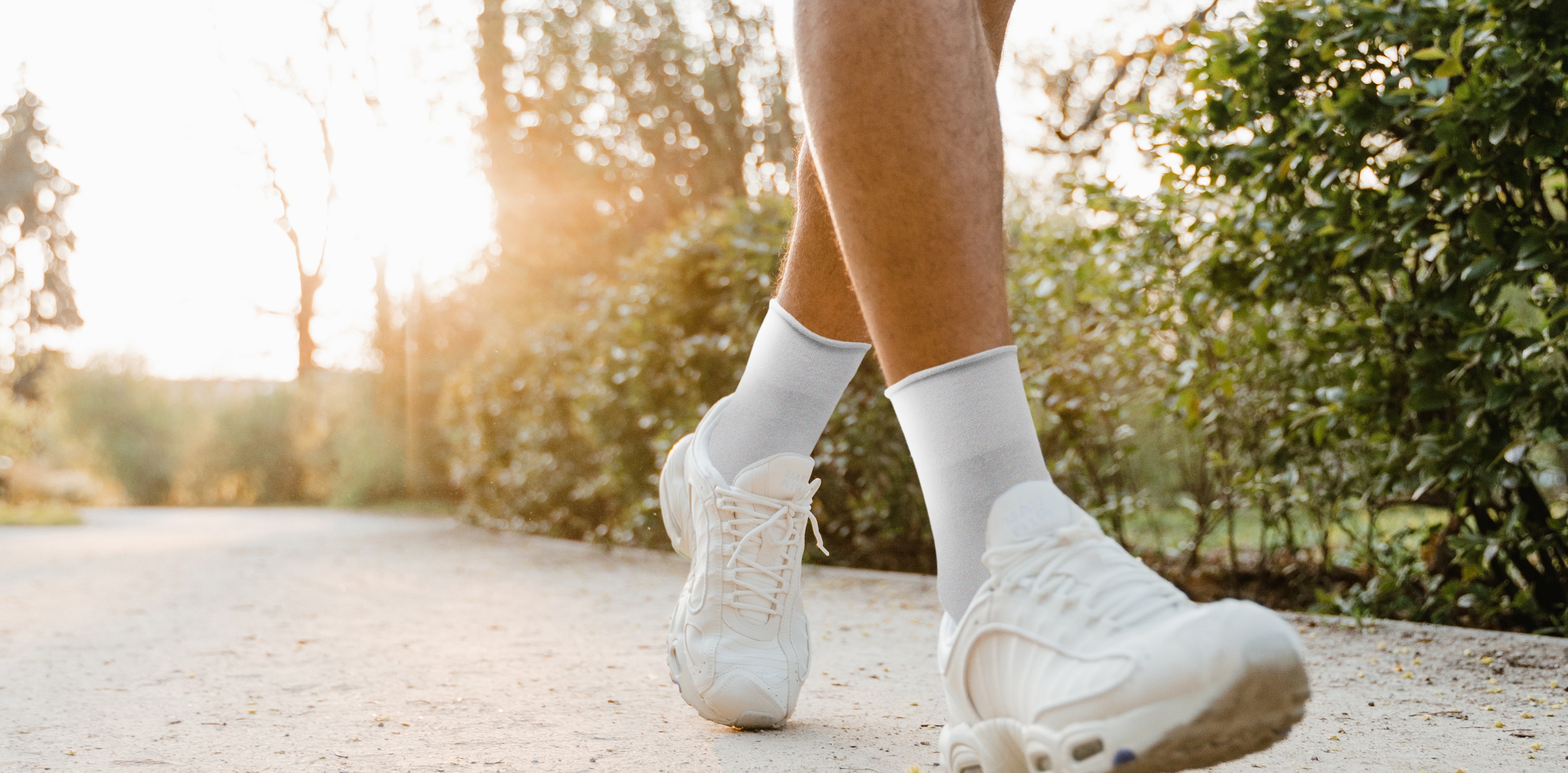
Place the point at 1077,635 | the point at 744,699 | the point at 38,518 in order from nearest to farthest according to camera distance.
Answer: the point at 1077,635 < the point at 744,699 < the point at 38,518

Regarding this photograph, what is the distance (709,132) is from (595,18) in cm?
264

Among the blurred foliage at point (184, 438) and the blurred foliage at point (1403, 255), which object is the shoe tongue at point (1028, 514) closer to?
the blurred foliage at point (1403, 255)

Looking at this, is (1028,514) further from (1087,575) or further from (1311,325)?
(1311,325)

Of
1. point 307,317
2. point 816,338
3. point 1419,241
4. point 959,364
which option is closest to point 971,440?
point 959,364

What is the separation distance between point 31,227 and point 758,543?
122 ft

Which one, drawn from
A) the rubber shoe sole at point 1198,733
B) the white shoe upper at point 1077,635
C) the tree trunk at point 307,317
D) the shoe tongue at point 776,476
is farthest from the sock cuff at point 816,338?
the tree trunk at point 307,317

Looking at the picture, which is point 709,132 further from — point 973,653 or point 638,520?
point 973,653

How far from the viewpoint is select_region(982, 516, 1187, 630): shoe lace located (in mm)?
867

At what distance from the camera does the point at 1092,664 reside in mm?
833

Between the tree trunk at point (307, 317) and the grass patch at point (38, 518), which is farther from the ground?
the tree trunk at point (307, 317)

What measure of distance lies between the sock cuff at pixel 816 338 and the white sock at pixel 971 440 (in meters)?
0.36

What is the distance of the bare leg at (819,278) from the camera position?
1.36 meters

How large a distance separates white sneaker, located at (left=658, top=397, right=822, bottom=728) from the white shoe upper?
0.42 metres

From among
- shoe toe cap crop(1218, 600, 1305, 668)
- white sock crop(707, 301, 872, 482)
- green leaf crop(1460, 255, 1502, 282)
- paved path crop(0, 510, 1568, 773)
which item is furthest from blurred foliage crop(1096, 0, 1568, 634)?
shoe toe cap crop(1218, 600, 1305, 668)
